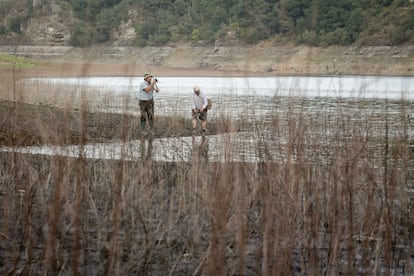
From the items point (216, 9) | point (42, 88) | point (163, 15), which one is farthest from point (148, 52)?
point (42, 88)

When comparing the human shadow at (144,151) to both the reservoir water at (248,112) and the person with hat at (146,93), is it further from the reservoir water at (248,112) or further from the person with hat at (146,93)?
the person with hat at (146,93)

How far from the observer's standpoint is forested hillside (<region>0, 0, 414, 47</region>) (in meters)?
67.3

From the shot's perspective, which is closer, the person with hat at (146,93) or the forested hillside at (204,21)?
the person with hat at (146,93)

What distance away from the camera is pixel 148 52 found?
9562 centimetres

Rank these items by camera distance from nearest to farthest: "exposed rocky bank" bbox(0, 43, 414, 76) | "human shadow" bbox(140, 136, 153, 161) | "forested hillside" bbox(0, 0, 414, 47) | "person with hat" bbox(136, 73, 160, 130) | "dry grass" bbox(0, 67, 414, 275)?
"dry grass" bbox(0, 67, 414, 275) < "human shadow" bbox(140, 136, 153, 161) < "person with hat" bbox(136, 73, 160, 130) < "exposed rocky bank" bbox(0, 43, 414, 76) < "forested hillside" bbox(0, 0, 414, 47)

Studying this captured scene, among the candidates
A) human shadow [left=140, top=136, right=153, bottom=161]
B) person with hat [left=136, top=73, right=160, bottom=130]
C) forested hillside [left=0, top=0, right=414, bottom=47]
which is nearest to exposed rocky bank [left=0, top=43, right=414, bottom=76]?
forested hillside [left=0, top=0, right=414, bottom=47]

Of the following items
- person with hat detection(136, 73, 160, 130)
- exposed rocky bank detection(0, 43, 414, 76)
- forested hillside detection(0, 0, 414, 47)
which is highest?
forested hillside detection(0, 0, 414, 47)

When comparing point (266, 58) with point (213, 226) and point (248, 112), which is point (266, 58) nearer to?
point (248, 112)

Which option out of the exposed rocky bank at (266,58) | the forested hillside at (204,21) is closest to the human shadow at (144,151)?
the forested hillside at (204,21)

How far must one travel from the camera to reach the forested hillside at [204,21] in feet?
221

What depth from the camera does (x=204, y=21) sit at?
61750mm

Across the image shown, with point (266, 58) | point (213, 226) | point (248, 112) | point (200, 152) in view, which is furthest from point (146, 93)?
point (266, 58)

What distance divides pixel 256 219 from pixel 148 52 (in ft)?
295

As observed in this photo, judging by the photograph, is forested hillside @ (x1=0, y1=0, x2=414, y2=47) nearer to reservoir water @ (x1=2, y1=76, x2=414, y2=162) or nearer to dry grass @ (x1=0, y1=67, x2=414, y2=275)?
reservoir water @ (x1=2, y1=76, x2=414, y2=162)
